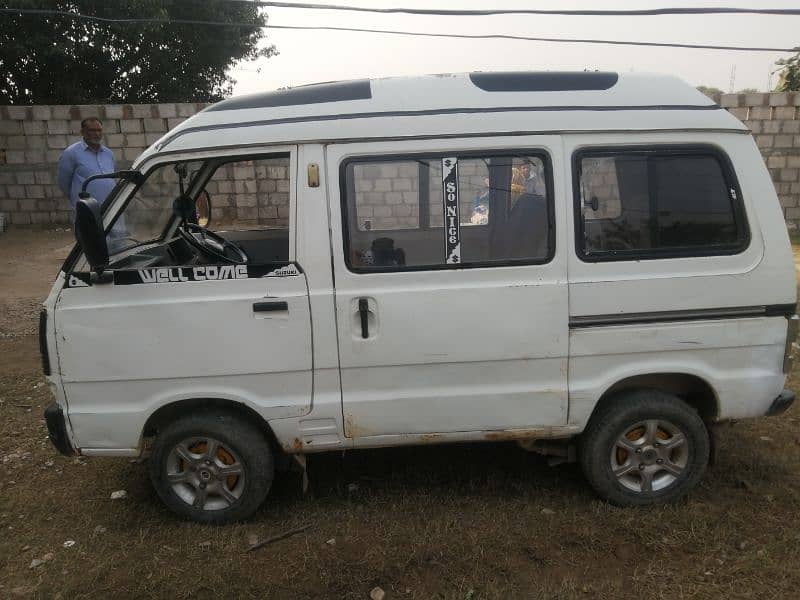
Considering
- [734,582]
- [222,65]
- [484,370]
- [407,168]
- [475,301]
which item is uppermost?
[222,65]

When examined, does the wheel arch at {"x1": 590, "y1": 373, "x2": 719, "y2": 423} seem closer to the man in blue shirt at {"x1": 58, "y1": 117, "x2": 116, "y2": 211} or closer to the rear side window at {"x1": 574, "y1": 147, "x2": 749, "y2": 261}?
the rear side window at {"x1": 574, "y1": 147, "x2": 749, "y2": 261}

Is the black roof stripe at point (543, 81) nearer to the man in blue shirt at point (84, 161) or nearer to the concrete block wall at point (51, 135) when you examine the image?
the man in blue shirt at point (84, 161)

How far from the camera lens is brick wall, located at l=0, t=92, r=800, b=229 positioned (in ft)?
37.4

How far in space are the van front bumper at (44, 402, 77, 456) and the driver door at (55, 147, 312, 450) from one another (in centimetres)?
6

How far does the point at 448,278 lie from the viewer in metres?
2.93

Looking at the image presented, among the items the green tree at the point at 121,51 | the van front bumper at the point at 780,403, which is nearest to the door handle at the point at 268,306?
the van front bumper at the point at 780,403

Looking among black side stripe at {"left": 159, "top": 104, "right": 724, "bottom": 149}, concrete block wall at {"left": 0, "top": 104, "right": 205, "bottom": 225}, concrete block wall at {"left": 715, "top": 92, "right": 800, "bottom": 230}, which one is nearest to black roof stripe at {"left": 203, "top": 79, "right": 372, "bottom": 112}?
black side stripe at {"left": 159, "top": 104, "right": 724, "bottom": 149}

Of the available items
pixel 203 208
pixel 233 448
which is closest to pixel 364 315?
pixel 233 448

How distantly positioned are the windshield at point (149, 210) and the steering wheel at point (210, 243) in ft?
0.47

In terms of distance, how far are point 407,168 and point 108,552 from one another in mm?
2465

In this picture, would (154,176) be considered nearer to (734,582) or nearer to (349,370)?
(349,370)

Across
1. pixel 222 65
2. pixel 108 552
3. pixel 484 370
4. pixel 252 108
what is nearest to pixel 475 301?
pixel 484 370

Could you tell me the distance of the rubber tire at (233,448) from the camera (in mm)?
3109

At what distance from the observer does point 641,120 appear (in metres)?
2.96
